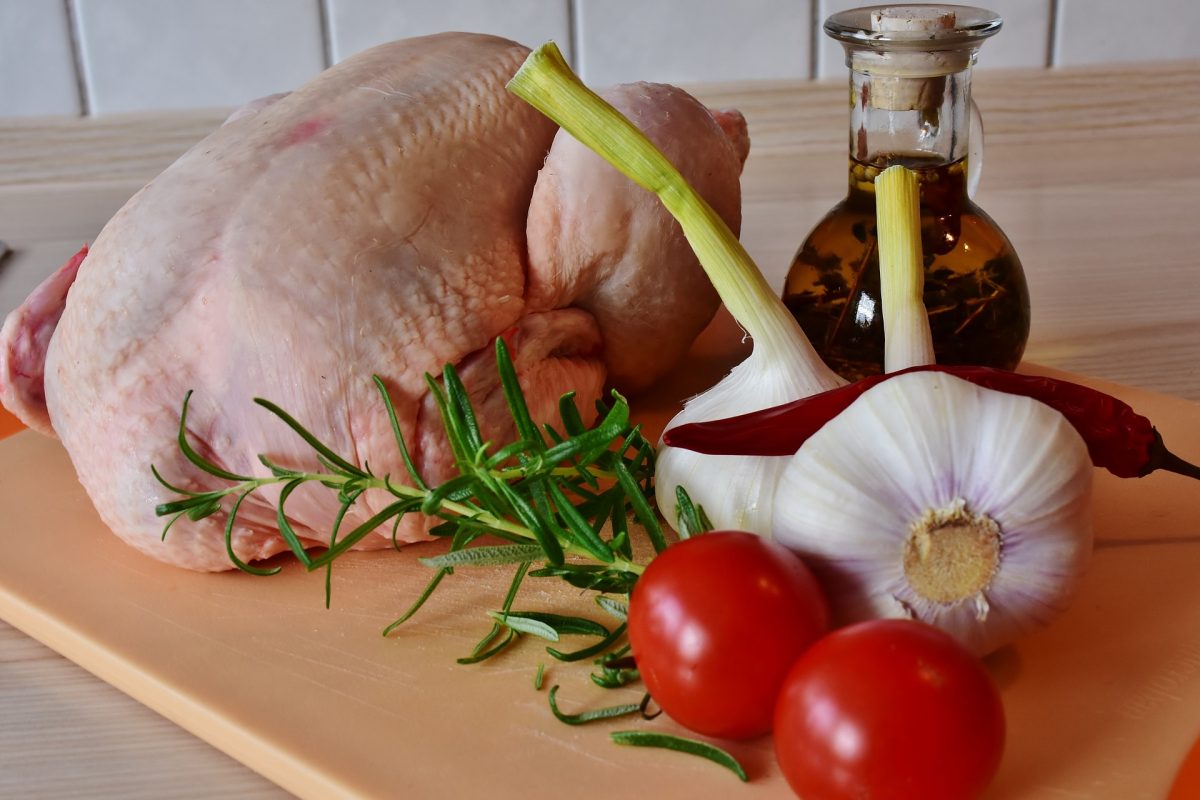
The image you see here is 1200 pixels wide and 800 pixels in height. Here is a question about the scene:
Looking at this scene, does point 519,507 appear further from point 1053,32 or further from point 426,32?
point 1053,32

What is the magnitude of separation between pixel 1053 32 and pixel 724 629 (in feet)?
4.86

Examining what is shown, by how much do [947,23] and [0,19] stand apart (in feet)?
4.34

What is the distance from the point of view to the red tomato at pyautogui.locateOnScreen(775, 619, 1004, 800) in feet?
1.81

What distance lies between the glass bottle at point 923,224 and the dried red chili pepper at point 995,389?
19cm

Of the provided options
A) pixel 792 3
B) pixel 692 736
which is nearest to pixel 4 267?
pixel 792 3

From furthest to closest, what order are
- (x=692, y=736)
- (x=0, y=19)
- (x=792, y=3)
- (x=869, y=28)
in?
1. (x=792, y=3)
2. (x=0, y=19)
3. (x=869, y=28)
4. (x=692, y=736)

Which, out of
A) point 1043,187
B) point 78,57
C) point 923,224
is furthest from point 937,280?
point 78,57

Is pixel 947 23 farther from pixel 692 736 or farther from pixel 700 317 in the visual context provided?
pixel 692 736

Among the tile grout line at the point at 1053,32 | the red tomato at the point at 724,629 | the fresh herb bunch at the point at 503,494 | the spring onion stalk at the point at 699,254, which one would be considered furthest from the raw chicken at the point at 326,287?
the tile grout line at the point at 1053,32

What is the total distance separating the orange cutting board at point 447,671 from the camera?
2.13 feet

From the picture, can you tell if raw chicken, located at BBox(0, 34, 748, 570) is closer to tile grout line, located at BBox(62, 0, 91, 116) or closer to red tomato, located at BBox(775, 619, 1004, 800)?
red tomato, located at BBox(775, 619, 1004, 800)

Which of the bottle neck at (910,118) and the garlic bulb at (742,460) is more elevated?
the bottle neck at (910,118)

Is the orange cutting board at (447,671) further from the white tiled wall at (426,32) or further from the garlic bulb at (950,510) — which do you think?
the white tiled wall at (426,32)

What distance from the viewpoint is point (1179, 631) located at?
751mm
